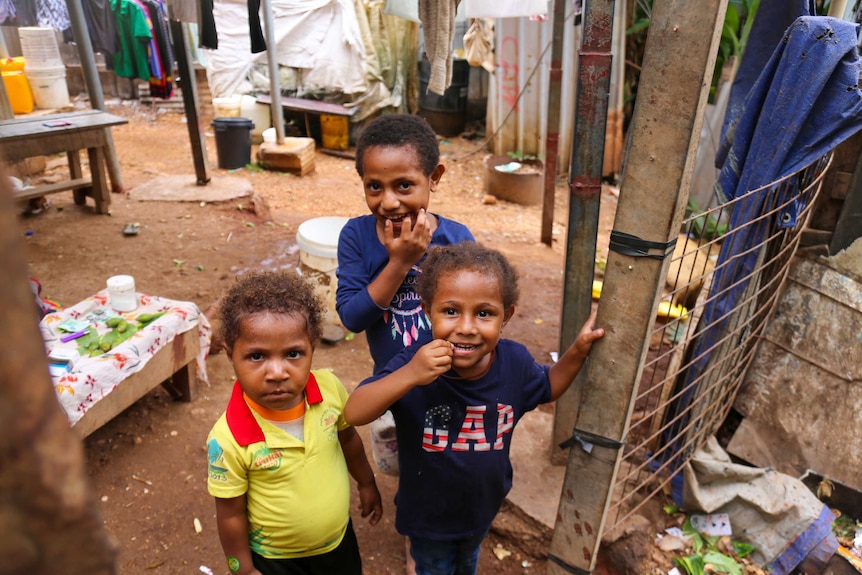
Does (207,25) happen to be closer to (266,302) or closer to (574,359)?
(266,302)

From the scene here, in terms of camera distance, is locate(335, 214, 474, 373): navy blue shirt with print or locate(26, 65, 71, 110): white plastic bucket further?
locate(26, 65, 71, 110): white plastic bucket

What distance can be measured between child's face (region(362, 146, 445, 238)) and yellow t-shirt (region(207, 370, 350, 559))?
1.76 feet

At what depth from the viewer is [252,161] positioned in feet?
27.9

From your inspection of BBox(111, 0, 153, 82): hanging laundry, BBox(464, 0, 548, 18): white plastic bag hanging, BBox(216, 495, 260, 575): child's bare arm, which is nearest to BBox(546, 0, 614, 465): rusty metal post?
BBox(216, 495, 260, 575): child's bare arm

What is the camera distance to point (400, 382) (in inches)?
56.6

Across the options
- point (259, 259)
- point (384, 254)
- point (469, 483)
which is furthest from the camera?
point (259, 259)

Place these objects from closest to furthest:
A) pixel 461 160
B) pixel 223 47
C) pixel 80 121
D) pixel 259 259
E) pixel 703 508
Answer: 1. pixel 703 508
2. pixel 259 259
3. pixel 80 121
4. pixel 461 160
5. pixel 223 47

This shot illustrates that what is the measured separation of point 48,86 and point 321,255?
8.53 meters

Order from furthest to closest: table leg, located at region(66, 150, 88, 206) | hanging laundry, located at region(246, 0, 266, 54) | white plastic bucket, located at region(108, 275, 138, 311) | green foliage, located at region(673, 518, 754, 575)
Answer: table leg, located at region(66, 150, 88, 206) → hanging laundry, located at region(246, 0, 266, 54) → white plastic bucket, located at region(108, 275, 138, 311) → green foliage, located at region(673, 518, 754, 575)

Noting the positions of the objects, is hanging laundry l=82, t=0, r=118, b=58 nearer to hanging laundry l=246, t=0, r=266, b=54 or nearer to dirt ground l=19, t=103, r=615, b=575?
dirt ground l=19, t=103, r=615, b=575

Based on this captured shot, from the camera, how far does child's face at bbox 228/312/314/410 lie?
1515 mm

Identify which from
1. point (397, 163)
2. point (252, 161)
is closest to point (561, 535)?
point (397, 163)

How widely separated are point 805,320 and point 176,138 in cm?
932

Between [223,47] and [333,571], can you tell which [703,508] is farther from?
[223,47]
